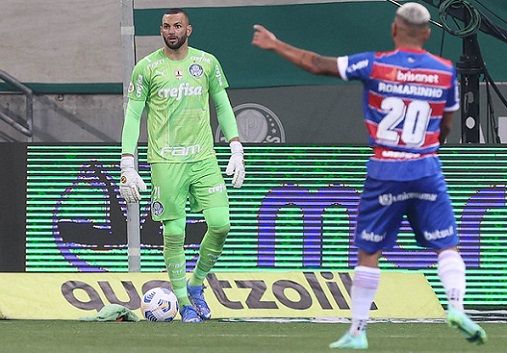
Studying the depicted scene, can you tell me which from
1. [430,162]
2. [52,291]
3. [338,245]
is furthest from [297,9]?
[430,162]

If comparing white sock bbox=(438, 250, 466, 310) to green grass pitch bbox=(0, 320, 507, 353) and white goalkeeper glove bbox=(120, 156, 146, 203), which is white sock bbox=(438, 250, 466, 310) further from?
white goalkeeper glove bbox=(120, 156, 146, 203)

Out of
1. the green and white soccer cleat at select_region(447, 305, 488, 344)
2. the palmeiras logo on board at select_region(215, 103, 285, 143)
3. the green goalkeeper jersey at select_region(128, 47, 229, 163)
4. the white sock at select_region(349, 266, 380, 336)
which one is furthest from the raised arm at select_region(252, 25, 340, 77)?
the palmeiras logo on board at select_region(215, 103, 285, 143)

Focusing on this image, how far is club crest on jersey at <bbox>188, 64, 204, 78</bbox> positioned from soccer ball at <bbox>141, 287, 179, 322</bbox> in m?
1.74

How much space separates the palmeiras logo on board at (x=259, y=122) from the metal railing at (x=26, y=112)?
7.27 feet

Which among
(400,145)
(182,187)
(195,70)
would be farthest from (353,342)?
(195,70)

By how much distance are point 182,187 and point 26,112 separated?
564 centimetres

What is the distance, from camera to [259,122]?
1609 cm

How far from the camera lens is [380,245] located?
338 inches

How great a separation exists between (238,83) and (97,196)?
8.79 feet

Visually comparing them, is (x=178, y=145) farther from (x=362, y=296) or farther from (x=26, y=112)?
(x=26, y=112)

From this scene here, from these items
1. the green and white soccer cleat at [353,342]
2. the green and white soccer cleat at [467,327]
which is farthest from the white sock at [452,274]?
the green and white soccer cleat at [353,342]

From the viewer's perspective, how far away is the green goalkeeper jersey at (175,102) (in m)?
11.5

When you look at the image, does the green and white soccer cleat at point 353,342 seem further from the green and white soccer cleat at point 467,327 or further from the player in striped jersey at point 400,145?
the green and white soccer cleat at point 467,327

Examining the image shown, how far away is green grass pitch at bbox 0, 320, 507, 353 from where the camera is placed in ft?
28.6
